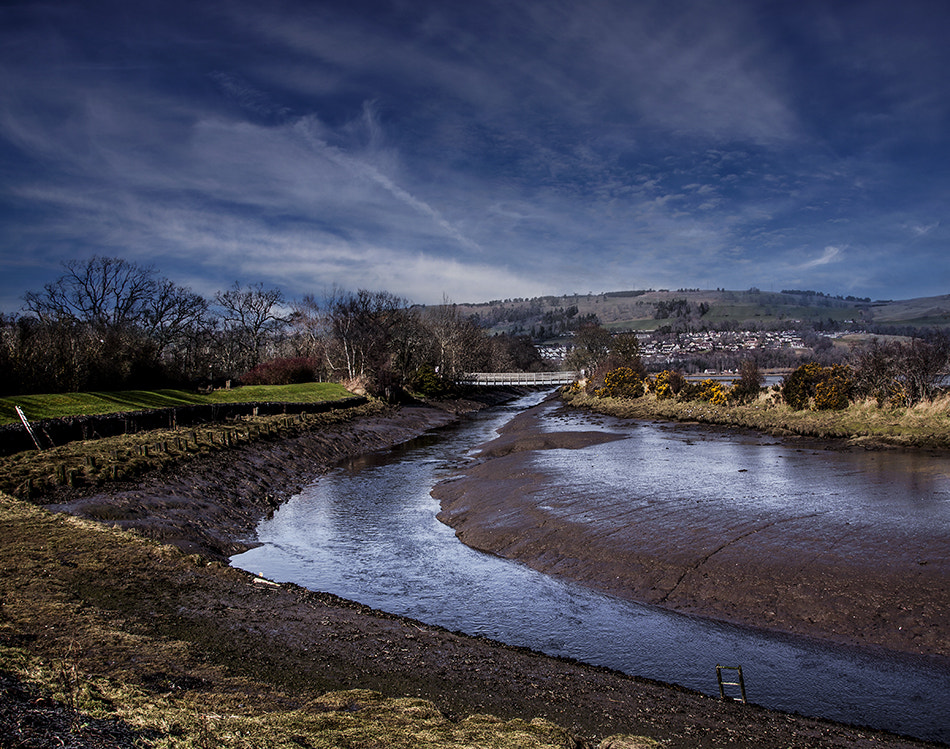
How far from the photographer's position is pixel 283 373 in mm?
46812

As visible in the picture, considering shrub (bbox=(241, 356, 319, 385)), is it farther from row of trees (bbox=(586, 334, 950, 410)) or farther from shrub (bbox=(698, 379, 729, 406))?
row of trees (bbox=(586, 334, 950, 410))

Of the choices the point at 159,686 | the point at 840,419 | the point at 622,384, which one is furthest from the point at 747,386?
the point at 159,686

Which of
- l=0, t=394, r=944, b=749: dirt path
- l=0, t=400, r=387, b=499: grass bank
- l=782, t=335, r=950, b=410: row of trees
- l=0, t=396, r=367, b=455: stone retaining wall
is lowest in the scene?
l=0, t=394, r=944, b=749: dirt path

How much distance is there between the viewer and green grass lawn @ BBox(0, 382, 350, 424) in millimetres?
19969

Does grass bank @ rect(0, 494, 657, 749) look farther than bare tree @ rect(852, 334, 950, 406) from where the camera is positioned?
No

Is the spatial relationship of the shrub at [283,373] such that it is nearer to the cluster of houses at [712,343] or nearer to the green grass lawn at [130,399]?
the green grass lawn at [130,399]

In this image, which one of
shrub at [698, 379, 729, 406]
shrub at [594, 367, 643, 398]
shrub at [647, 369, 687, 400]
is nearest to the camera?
shrub at [698, 379, 729, 406]

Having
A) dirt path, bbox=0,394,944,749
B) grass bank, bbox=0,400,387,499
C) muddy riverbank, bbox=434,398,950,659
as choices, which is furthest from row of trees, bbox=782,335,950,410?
grass bank, bbox=0,400,387,499

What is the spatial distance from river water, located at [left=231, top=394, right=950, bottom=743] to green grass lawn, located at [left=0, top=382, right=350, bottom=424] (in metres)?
9.10

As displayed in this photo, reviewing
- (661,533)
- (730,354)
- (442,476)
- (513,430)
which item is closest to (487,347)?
(730,354)

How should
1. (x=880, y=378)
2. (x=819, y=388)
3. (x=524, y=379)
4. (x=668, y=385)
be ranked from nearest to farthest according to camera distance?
(x=880, y=378)
(x=819, y=388)
(x=668, y=385)
(x=524, y=379)

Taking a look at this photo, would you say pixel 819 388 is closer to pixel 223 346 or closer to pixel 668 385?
pixel 668 385

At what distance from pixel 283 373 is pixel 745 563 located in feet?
137

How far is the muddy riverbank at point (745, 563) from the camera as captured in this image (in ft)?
27.0
